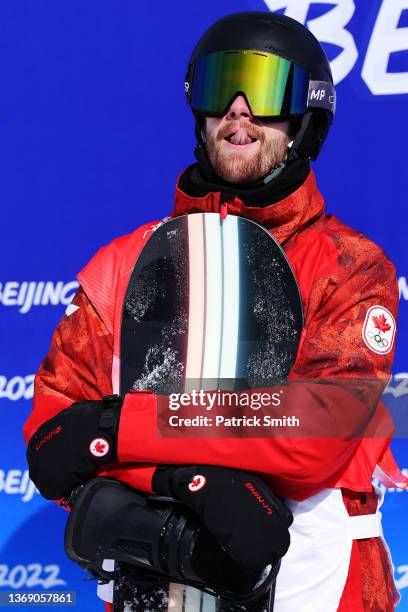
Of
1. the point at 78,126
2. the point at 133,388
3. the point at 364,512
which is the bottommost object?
the point at 364,512

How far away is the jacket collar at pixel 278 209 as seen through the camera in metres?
1.87

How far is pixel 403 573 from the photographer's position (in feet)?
9.30

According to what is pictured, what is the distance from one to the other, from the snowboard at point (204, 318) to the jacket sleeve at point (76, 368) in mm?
50

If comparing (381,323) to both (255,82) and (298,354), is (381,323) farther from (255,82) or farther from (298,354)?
(255,82)

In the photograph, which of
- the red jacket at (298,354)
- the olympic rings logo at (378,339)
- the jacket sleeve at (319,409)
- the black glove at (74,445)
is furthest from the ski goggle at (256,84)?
the black glove at (74,445)

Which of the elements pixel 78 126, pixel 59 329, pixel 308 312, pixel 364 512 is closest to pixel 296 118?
pixel 308 312

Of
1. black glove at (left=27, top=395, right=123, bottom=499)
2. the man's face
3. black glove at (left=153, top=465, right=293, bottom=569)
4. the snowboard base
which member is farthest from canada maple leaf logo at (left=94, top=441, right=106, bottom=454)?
the man's face

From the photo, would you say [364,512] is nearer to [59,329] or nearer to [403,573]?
[59,329]

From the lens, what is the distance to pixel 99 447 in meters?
1.65

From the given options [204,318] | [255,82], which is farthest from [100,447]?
[255,82]

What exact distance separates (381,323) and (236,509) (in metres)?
0.42

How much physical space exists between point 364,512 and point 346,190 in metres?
1.17

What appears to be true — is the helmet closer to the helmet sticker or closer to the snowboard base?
the helmet sticker

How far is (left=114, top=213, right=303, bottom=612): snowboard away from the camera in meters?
1.77
